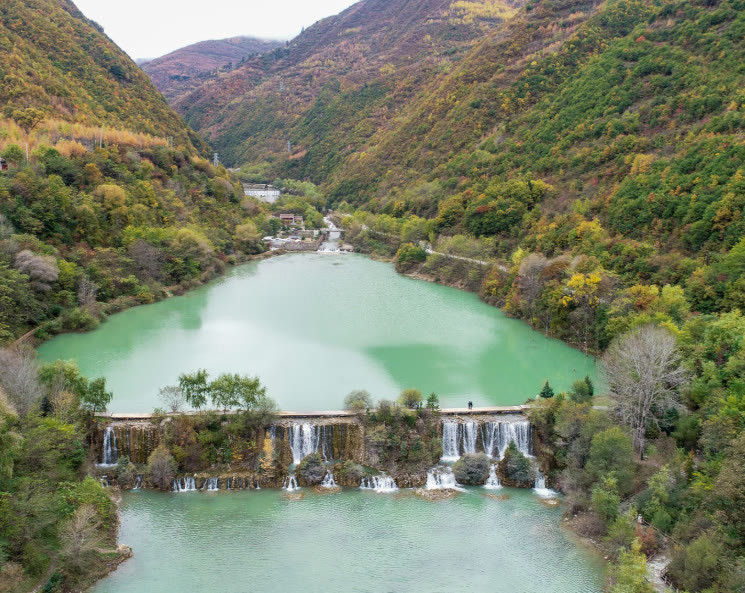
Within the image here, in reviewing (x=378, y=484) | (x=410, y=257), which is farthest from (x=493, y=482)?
(x=410, y=257)

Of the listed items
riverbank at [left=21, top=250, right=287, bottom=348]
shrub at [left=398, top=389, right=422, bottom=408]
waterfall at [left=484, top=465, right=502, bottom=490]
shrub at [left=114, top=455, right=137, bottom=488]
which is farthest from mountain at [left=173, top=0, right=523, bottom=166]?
shrub at [left=114, top=455, right=137, bottom=488]

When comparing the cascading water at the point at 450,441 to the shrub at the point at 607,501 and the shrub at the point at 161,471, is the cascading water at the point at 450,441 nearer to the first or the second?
the shrub at the point at 607,501

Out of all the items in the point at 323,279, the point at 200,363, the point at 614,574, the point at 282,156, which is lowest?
the point at 614,574

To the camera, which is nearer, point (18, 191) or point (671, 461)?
point (671, 461)

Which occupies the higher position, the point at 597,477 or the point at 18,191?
the point at 18,191

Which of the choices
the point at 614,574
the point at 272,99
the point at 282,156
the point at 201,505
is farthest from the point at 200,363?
the point at 272,99

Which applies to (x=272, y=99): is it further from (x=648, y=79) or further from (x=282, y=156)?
(x=648, y=79)
